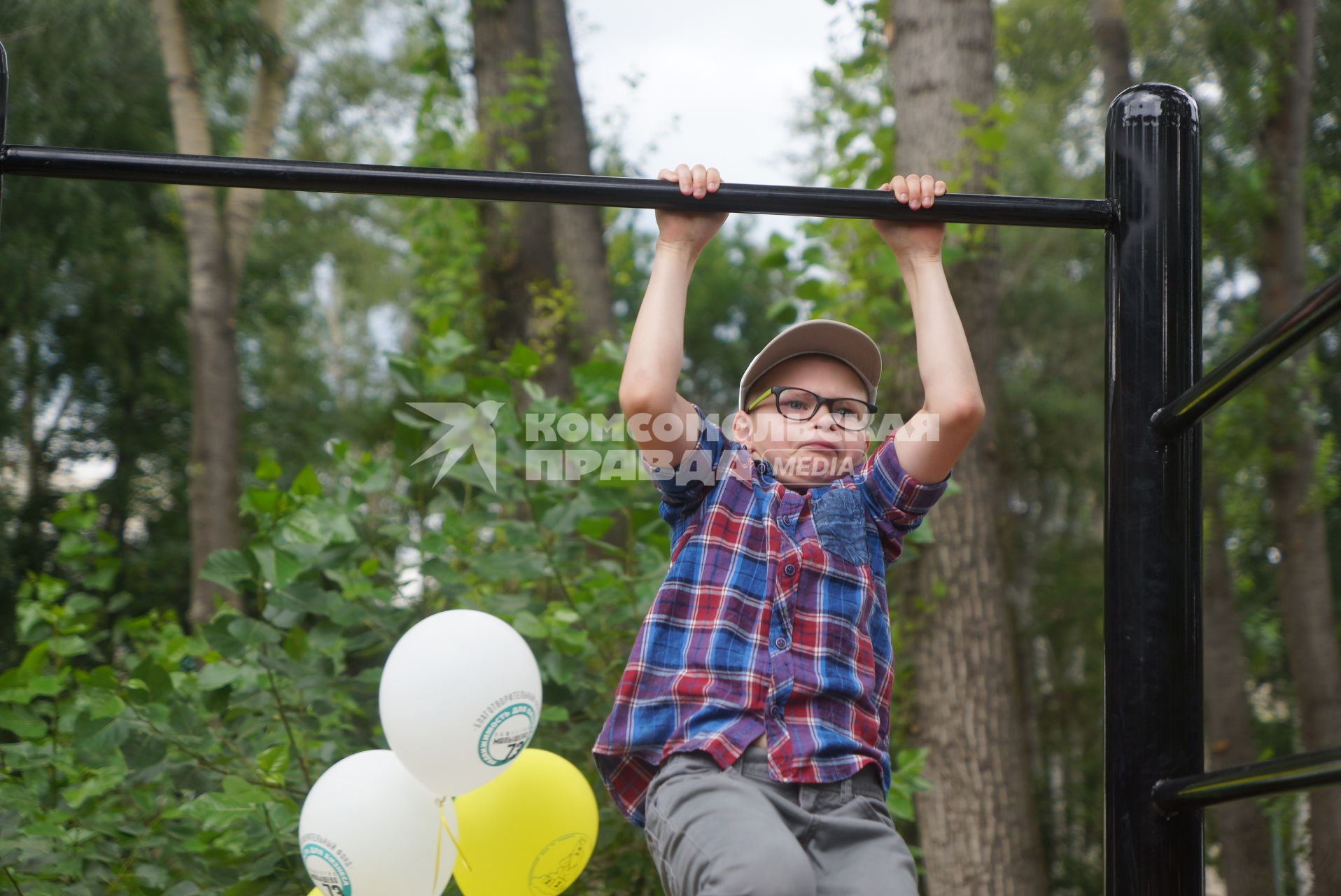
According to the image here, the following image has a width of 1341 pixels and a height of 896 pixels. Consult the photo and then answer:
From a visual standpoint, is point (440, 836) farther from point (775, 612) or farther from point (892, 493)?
point (892, 493)

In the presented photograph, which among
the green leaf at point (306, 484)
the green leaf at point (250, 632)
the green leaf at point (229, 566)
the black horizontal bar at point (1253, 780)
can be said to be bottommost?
the black horizontal bar at point (1253, 780)

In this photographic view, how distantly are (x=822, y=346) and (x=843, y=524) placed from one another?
32cm

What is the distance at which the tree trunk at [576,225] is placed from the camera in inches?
265

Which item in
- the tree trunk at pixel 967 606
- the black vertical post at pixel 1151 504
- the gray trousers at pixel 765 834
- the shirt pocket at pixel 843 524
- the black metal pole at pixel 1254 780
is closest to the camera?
the black metal pole at pixel 1254 780

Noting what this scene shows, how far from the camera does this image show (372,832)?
5.41 feet

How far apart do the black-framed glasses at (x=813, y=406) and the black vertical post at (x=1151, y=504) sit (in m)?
0.61

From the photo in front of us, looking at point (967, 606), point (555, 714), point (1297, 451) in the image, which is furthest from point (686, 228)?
point (1297, 451)

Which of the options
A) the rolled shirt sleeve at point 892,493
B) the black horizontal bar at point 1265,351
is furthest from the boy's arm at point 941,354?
the black horizontal bar at point 1265,351

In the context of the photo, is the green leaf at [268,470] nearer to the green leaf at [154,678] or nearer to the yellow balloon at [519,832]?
the green leaf at [154,678]

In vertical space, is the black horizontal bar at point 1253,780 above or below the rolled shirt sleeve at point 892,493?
below

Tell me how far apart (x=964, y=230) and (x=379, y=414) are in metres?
13.4

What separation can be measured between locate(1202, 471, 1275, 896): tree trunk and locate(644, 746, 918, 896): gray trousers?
302 inches

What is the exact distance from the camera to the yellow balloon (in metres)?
1.78

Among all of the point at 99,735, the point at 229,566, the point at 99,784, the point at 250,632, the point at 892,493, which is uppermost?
the point at 892,493
